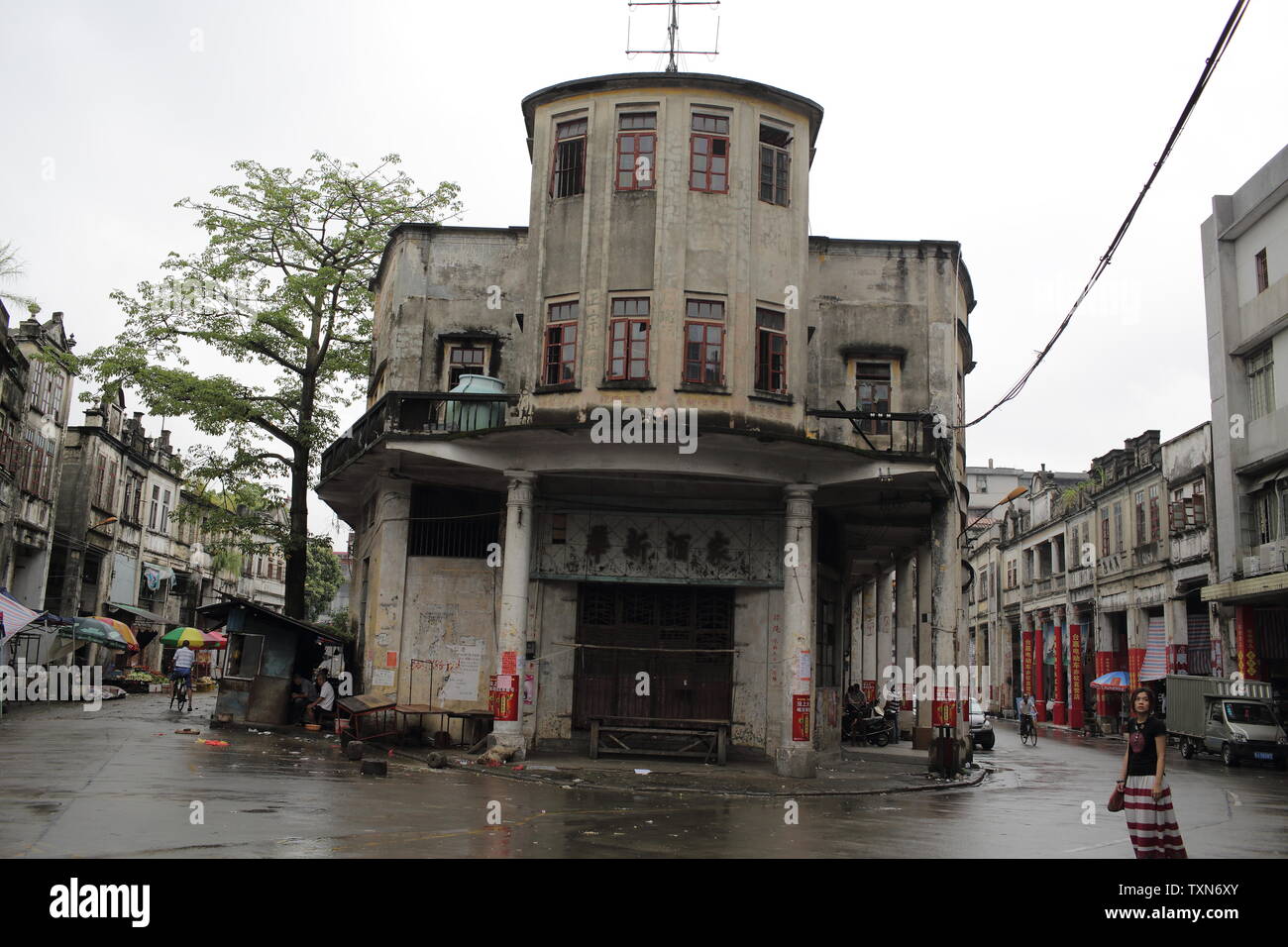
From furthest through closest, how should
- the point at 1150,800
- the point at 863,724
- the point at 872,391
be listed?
the point at 863,724
the point at 872,391
the point at 1150,800

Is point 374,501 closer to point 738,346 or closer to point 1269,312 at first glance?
point 738,346

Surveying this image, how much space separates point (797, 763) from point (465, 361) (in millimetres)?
11272

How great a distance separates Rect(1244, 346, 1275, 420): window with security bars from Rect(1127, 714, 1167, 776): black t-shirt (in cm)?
2668

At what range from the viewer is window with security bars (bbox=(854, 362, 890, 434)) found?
2414cm

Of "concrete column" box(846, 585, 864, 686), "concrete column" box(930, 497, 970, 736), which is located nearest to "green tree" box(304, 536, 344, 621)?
"concrete column" box(846, 585, 864, 686)

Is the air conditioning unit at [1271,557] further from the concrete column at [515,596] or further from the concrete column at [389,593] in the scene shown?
the concrete column at [389,593]

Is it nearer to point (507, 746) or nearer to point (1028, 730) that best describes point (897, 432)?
point (507, 746)

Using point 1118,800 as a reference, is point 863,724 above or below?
below

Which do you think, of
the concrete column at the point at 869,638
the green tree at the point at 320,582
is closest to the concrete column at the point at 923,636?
the concrete column at the point at 869,638

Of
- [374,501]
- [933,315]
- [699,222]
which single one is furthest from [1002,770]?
[374,501]

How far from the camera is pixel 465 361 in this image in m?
24.3

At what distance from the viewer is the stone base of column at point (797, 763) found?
20.0m

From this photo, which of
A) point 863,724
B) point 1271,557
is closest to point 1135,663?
point 1271,557

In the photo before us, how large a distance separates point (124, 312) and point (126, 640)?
1321cm
